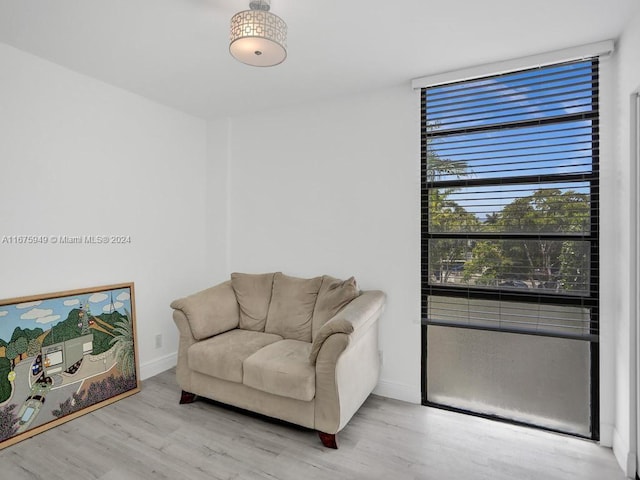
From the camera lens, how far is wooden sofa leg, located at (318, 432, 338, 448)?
2203 mm

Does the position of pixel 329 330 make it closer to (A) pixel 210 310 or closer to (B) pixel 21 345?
(A) pixel 210 310

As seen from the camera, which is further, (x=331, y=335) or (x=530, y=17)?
(x=331, y=335)

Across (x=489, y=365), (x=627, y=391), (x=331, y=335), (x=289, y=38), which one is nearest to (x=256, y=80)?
(x=289, y=38)

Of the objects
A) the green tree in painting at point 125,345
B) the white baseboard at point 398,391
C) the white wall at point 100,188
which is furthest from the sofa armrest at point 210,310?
the white baseboard at point 398,391

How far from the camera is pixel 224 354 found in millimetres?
2535

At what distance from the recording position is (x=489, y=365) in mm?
2645

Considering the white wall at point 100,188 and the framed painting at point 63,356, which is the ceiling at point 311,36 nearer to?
the white wall at point 100,188

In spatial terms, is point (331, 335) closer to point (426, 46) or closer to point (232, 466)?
point (232, 466)

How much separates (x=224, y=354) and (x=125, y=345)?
3.46ft

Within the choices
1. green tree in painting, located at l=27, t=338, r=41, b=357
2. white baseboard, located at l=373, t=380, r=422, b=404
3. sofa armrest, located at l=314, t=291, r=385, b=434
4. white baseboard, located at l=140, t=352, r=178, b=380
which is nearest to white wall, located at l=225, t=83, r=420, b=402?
white baseboard, located at l=373, t=380, r=422, b=404

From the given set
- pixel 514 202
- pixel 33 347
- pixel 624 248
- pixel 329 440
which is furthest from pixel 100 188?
pixel 624 248

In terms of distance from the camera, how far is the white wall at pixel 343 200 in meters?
2.87

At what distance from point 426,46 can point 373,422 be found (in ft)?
8.43

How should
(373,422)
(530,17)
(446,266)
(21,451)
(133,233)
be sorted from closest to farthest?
(530,17), (21,451), (373,422), (446,266), (133,233)
